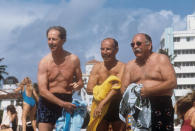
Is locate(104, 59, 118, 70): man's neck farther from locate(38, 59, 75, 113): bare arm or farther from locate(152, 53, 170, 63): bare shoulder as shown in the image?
locate(152, 53, 170, 63): bare shoulder

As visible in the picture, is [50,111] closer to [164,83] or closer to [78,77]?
[78,77]

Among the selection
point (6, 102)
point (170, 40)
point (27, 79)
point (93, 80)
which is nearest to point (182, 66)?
point (170, 40)

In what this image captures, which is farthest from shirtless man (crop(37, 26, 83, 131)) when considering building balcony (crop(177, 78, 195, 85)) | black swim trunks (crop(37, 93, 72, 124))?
building balcony (crop(177, 78, 195, 85))

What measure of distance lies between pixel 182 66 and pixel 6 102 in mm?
54447

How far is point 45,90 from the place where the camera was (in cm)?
716

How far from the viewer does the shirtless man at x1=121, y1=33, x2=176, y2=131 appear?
255 inches

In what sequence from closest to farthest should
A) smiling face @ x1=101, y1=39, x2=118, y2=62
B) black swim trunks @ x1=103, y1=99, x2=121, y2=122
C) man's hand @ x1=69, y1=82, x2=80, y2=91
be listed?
man's hand @ x1=69, y1=82, x2=80, y2=91, black swim trunks @ x1=103, y1=99, x2=121, y2=122, smiling face @ x1=101, y1=39, x2=118, y2=62

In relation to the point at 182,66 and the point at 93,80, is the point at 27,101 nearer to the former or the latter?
the point at 93,80

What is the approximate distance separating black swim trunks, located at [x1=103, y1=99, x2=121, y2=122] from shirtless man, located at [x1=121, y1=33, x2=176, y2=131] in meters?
0.99

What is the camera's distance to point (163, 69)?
21.4 feet

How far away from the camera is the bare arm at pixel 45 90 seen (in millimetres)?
7016

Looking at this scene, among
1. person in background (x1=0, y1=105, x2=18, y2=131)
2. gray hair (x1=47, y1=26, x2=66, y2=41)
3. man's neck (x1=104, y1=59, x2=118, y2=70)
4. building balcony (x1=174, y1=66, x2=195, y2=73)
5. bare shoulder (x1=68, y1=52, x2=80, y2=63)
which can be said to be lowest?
person in background (x1=0, y1=105, x2=18, y2=131)

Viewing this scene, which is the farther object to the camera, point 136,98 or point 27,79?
point 27,79

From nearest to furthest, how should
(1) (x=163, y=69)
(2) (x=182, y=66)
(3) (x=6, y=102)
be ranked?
(1) (x=163, y=69), (2) (x=182, y=66), (3) (x=6, y=102)
